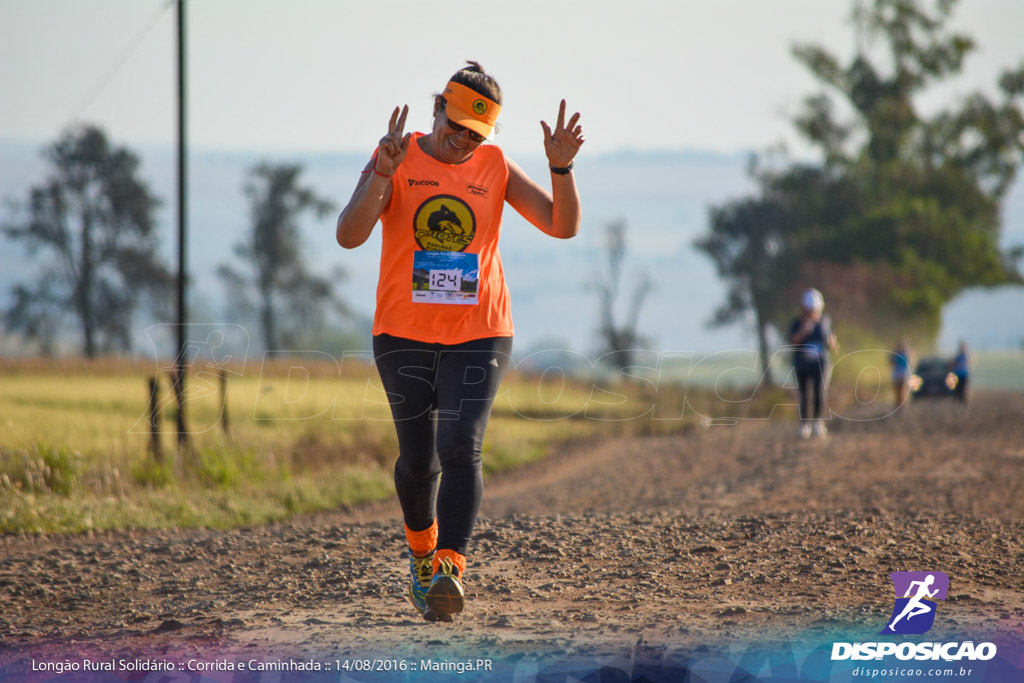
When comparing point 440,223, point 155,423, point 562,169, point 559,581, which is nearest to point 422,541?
point 559,581

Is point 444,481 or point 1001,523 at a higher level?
point 444,481

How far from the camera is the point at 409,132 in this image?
15.0 ft

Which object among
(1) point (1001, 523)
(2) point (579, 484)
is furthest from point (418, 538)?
(2) point (579, 484)

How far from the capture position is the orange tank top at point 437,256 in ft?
14.8

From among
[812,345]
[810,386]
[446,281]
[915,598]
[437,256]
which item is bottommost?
[915,598]

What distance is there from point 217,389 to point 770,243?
37.1 meters

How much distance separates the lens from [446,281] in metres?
4.51

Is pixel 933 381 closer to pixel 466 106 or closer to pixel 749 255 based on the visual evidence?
pixel 749 255

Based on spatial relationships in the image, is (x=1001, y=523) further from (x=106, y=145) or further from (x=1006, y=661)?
(x=106, y=145)

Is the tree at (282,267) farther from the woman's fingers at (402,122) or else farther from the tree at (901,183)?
the woman's fingers at (402,122)

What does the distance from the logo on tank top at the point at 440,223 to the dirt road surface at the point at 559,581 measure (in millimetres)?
1542

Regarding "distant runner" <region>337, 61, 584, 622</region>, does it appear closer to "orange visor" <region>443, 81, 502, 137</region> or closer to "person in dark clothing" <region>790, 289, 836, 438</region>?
"orange visor" <region>443, 81, 502, 137</region>

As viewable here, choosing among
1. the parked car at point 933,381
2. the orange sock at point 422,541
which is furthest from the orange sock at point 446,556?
the parked car at point 933,381

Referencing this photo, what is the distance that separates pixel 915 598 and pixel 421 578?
2083 millimetres
